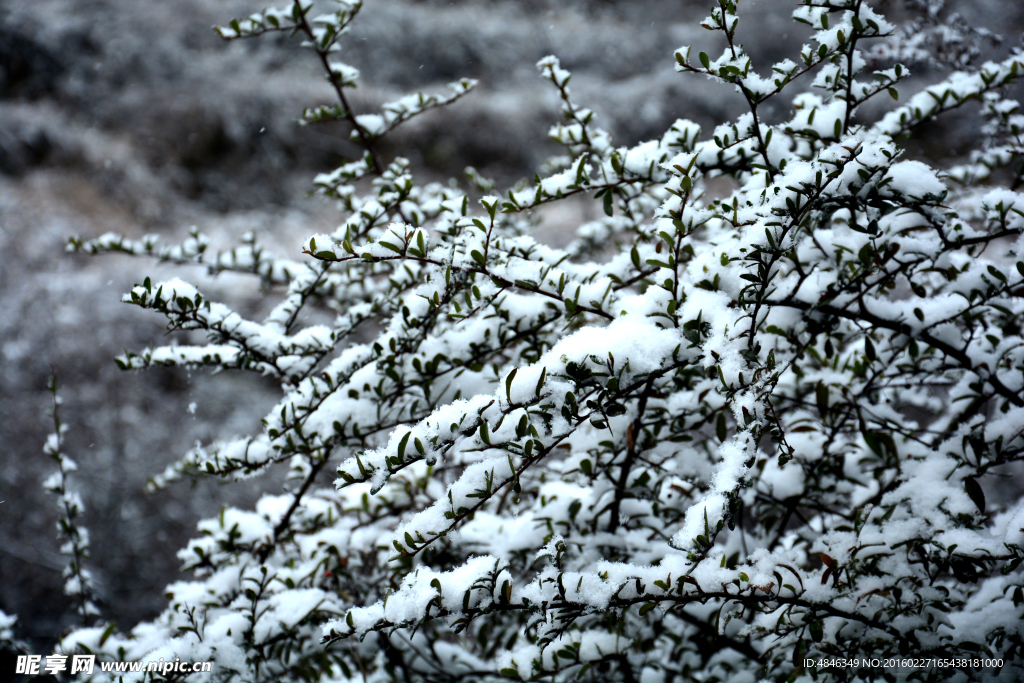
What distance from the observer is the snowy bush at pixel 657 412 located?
89 centimetres

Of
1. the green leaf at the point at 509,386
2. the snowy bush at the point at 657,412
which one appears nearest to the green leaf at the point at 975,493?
the snowy bush at the point at 657,412

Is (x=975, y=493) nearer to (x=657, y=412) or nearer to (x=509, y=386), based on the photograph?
(x=657, y=412)

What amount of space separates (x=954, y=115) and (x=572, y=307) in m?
7.30

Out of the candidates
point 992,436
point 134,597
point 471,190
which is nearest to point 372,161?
point 992,436

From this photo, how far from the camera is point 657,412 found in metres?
1.24

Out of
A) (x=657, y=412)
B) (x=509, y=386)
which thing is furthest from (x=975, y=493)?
(x=509, y=386)

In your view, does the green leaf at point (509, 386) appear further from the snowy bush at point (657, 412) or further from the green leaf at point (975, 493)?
the green leaf at point (975, 493)

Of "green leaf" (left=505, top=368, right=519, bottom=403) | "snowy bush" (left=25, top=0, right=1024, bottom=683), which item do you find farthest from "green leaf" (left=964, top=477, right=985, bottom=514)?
"green leaf" (left=505, top=368, right=519, bottom=403)

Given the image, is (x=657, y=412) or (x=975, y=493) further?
(x=657, y=412)

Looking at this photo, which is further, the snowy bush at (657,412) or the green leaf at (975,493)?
the green leaf at (975,493)

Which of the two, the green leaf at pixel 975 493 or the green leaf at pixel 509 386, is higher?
the green leaf at pixel 509 386

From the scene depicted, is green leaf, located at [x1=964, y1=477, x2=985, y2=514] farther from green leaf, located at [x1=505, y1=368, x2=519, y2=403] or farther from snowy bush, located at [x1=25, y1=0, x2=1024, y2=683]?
green leaf, located at [x1=505, y1=368, x2=519, y2=403]

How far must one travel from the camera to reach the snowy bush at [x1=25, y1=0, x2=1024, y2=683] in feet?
2.90

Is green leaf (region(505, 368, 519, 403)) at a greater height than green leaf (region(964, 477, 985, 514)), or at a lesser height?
greater
